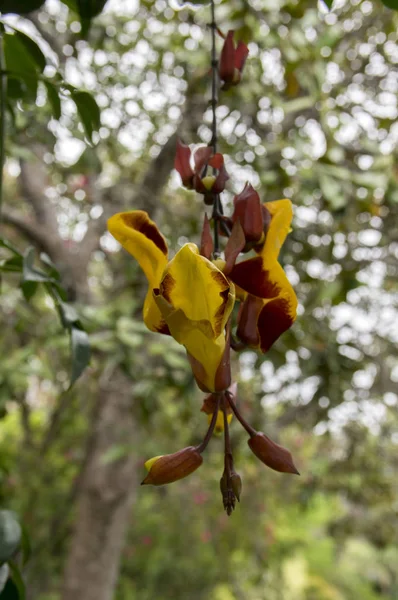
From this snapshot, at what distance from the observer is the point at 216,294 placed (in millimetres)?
334

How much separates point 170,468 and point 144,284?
175 centimetres

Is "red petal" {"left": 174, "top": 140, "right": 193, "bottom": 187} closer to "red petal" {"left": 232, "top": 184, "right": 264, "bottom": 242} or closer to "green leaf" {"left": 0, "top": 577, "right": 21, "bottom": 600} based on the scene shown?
"red petal" {"left": 232, "top": 184, "right": 264, "bottom": 242}

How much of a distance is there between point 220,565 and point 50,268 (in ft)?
15.0

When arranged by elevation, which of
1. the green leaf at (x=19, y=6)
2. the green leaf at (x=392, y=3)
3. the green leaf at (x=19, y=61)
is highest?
the green leaf at (x=392, y=3)

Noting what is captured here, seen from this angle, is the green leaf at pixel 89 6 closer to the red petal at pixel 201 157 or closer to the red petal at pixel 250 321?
the red petal at pixel 201 157

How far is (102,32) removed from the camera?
1926mm

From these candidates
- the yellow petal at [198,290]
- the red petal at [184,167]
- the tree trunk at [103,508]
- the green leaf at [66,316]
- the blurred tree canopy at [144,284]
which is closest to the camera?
the yellow petal at [198,290]

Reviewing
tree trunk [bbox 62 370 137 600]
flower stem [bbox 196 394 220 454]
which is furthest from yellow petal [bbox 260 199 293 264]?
tree trunk [bbox 62 370 137 600]

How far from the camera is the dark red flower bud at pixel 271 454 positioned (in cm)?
35

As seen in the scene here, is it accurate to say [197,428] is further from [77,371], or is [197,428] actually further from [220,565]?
[220,565]

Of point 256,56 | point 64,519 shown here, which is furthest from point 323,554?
point 256,56

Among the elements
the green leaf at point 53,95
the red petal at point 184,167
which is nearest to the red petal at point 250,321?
the red petal at point 184,167

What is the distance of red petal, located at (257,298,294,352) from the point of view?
39 centimetres

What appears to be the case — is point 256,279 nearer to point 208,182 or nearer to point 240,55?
point 208,182
